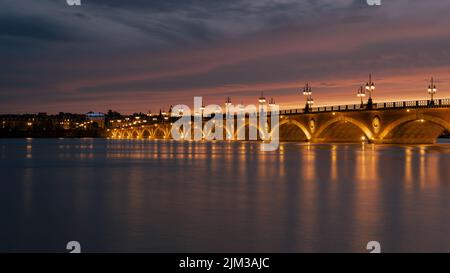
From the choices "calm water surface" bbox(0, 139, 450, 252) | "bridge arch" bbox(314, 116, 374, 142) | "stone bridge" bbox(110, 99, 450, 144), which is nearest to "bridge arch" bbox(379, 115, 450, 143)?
"stone bridge" bbox(110, 99, 450, 144)

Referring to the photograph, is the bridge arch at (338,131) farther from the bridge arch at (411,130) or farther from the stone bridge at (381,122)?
the bridge arch at (411,130)

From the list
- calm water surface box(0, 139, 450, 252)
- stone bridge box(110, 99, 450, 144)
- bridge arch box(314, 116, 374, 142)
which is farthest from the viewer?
bridge arch box(314, 116, 374, 142)

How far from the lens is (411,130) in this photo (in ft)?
257

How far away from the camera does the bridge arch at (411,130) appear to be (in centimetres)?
6930

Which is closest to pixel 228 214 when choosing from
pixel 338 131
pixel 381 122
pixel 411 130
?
pixel 381 122

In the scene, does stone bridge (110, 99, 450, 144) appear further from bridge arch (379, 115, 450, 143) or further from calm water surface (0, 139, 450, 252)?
calm water surface (0, 139, 450, 252)

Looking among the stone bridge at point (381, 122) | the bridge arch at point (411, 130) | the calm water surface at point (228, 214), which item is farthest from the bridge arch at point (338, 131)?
the calm water surface at point (228, 214)

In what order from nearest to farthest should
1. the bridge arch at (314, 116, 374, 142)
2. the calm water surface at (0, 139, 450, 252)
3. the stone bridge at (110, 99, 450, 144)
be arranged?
the calm water surface at (0, 139, 450, 252)
the stone bridge at (110, 99, 450, 144)
the bridge arch at (314, 116, 374, 142)

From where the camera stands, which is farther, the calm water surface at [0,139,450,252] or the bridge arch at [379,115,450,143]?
the bridge arch at [379,115,450,143]

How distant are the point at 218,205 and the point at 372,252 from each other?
7489 mm

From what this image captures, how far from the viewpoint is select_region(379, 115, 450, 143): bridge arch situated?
69300 mm

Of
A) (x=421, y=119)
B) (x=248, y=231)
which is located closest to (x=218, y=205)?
(x=248, y=231)

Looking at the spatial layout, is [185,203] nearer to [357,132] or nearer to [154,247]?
[154,247]

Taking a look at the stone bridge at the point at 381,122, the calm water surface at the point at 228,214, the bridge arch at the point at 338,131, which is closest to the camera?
the calm water surface at the point at 228,214
